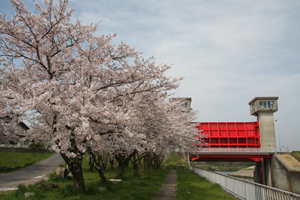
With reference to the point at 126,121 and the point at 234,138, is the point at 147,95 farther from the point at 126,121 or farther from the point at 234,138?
the point at 234,138

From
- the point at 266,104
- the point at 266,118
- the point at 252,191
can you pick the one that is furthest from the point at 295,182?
the point at 252,191

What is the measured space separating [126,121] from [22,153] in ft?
106

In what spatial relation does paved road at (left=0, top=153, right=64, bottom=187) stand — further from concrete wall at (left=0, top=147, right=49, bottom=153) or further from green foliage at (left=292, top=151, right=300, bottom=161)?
green foliage at (left=292, top=151, right=300, bottom=161)

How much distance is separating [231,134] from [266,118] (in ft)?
34.8

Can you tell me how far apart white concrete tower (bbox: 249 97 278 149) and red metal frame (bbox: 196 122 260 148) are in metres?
2.95

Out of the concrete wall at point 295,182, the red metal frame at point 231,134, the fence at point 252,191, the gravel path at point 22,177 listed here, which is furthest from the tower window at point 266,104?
the gravel path at point 22,177

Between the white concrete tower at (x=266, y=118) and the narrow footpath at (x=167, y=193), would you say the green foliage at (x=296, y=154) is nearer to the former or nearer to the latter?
the white concrete tower at (x=266, y=118)

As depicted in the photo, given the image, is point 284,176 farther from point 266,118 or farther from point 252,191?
point 252,191

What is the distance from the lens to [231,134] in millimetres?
66062

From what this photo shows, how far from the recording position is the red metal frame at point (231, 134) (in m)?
64.6

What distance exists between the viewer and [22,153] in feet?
110

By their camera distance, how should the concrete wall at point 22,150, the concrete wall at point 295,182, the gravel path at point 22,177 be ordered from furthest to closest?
1. the concrete wall at point 295,182
2. the concrete wall at point 22,150
3. the gravel path at point 22,177

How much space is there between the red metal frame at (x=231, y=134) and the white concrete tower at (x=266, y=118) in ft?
9.69

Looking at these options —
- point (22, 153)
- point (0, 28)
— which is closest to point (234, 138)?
point (22, 153)
